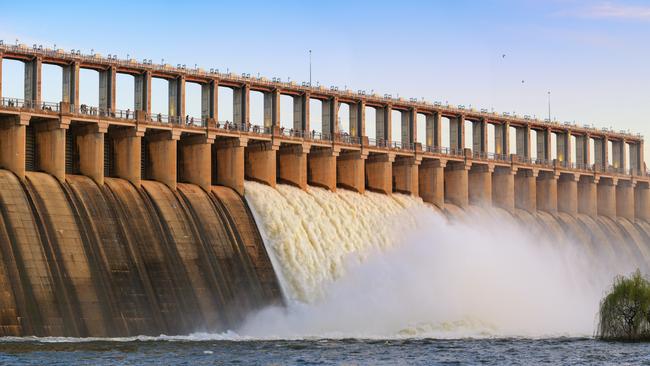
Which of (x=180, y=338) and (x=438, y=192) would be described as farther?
(x=438, y=192)

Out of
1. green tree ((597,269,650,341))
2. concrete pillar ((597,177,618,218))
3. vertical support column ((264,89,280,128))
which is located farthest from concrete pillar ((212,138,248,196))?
concrete pillar ((597,177,618,218))

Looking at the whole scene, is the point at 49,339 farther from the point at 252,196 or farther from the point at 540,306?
the point at 540,306

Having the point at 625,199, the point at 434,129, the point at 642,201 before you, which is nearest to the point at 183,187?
the point at 434,129

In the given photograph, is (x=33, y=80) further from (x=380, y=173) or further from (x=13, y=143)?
(x=380, y=173)

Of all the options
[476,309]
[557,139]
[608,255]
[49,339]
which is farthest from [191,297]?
[557,139]

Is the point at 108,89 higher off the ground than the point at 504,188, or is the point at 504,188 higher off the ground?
the point at 108,89

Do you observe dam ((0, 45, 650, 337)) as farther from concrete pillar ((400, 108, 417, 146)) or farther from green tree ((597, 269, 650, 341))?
green tree ((597, 269, 650, 341))
